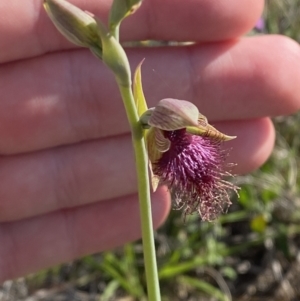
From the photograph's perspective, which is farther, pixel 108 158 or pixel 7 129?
pixel 108 158

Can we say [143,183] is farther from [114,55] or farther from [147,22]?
[147,22]

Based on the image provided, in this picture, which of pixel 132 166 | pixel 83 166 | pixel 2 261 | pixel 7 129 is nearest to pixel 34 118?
pixel 7 129

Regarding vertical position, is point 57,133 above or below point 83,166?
above

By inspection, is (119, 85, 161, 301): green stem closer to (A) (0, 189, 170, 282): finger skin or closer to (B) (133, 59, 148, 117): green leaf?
(B) (133, 59, 148, 117): green leaf

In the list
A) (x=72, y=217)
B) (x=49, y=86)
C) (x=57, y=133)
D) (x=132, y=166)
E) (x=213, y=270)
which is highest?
(x=49, y=86)

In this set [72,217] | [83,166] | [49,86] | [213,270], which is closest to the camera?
[49,86]

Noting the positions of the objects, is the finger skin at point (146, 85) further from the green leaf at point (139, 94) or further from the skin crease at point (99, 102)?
the green leaf at point (139, 94)

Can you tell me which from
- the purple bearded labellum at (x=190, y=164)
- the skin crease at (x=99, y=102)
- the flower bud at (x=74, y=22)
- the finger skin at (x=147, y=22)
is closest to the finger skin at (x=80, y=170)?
the skin crease at (x=99, y=102)

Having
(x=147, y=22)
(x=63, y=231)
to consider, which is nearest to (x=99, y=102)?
(x=147, y=22)

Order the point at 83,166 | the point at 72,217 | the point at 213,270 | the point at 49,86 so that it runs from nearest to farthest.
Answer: the point at 49,86, the point at 83,166, the point at 72,217, the point at 213,270

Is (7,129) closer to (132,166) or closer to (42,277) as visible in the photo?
(132,166)
